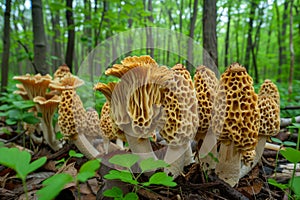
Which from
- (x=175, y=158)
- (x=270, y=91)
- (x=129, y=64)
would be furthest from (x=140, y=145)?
(x=270, y=91)

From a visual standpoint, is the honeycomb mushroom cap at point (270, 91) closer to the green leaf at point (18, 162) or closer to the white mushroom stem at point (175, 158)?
the white mushroom stem at point (175, 158)

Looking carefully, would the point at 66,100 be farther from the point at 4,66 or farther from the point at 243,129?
the point at 4,66

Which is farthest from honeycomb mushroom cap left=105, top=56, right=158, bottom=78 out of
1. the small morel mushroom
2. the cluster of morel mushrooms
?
the small morel mushroom

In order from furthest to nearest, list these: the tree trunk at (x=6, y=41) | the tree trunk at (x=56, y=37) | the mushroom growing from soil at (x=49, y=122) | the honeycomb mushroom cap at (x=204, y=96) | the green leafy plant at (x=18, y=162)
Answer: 1. the tree trunk at (x=56, y=37)
2. the tree trunk at (x=6, y=41)
3. the mushroom growing from soil at (x=49, y=122)
4. the honeycomb mushroom cap at (x=204, y=96)
5. the green leafy plant at (x=18, y=162)

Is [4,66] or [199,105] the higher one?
[4,66]

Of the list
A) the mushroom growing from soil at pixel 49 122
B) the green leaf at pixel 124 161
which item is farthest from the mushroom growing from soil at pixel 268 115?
the mushroom growing from soil at pixel 49 122

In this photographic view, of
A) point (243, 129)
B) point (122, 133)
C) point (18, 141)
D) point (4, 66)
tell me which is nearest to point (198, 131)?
point (243, 129)

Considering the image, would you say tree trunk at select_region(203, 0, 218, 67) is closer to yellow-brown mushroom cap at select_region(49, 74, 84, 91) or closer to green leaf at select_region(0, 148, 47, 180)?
yellow-brown mushroom cap at select_region(49, 74, 84, 91)
